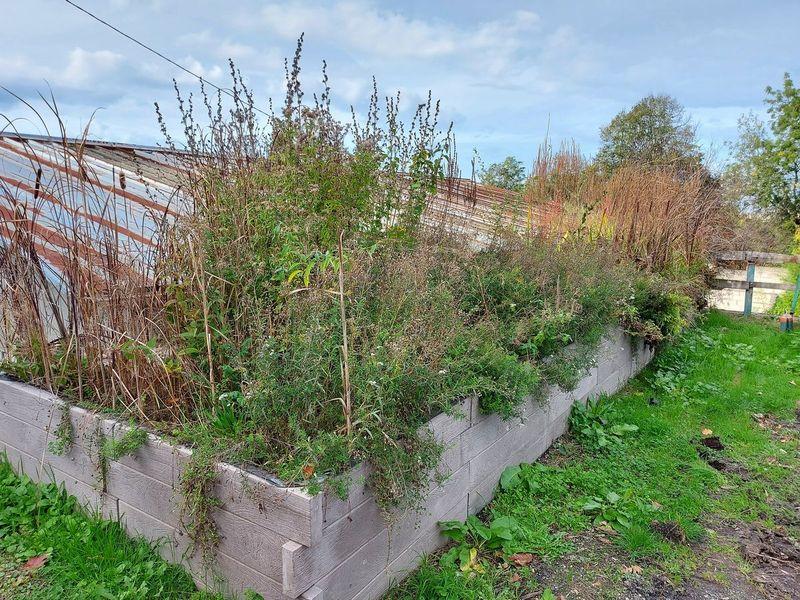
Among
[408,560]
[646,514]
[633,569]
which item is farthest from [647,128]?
[408,560]

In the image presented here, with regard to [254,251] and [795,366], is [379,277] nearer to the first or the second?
[254,251]

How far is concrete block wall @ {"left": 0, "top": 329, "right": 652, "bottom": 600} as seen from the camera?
1.82m

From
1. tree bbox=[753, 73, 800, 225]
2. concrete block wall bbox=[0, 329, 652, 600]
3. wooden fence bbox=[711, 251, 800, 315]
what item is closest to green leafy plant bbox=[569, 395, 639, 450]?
concrete block wall bbox=[0, 329, 652, 600]

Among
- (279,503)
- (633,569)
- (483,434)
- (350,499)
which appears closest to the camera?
(279,503)

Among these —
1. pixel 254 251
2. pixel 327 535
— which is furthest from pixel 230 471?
pixel 254 251

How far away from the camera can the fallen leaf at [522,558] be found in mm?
2426

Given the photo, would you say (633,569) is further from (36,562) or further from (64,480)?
(64,480)

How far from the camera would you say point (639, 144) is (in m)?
21.5

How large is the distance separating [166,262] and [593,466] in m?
2.98

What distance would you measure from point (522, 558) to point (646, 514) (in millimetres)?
900

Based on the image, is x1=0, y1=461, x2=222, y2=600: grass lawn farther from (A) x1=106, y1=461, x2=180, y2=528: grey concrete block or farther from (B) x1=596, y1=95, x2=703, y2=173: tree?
(B) x1=596, y1=95, x2=703, y2=173: tree

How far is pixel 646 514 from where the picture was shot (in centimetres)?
286

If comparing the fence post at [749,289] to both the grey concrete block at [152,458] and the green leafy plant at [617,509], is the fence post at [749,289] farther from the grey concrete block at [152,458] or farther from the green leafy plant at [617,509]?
the grey concrete block at [152,458]

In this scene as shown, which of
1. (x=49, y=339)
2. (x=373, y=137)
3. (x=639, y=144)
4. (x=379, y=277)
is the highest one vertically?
(x=639, y=144)
